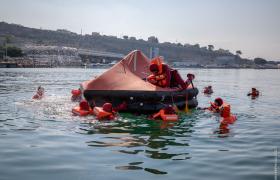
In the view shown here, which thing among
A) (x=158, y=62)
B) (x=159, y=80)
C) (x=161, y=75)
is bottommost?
(x=159, y=80)

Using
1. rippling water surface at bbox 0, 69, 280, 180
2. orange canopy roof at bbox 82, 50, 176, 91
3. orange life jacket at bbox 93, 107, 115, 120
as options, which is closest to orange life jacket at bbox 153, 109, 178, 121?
rippling water surface at bbox 0, 69, 280, 180

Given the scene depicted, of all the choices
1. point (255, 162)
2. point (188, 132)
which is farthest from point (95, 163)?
point (188, 132)

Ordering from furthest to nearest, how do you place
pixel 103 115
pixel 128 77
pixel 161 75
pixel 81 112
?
pixel 128 77
pixel 161 75
pixel 81 112
pixel 103 115

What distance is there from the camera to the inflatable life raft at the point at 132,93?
17453 mm

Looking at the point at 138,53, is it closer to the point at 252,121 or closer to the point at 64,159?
the point at 252,121

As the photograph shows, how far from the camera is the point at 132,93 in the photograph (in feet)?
57.4

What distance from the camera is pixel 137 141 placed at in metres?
12.2

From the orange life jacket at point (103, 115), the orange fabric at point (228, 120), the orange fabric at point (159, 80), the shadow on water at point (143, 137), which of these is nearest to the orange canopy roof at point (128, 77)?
the orange fabric at point (159, 80)

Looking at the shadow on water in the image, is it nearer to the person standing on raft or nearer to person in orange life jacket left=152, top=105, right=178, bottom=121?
person in orange life jacket left=152, top=105, right=178, bottom=121

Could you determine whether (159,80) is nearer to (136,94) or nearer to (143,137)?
(136,94)

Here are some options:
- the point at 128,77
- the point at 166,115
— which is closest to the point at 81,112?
the point at 128,77

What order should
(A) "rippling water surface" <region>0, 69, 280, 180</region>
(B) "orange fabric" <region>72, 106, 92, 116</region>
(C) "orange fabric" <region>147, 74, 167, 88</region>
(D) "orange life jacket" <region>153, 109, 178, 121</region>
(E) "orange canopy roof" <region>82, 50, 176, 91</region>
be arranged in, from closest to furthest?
(A) "rippling water surface" <region>0, 69, 280, 180</region> → (D) "orange life jacket" <region>153, 109, 178, 121</region> → (B) "orange fabric" <region>72, 106, 92, 116</region> → (E) "orange canopy roof" <region>82, 50, 176, 91</region> → (C) "orange fabric" <region>147, 74, 167, 88</region>

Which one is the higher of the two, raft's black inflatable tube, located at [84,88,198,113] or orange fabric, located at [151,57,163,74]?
orange fabric, located at [151,57,163,74]

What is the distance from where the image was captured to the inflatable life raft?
17.5 meters
